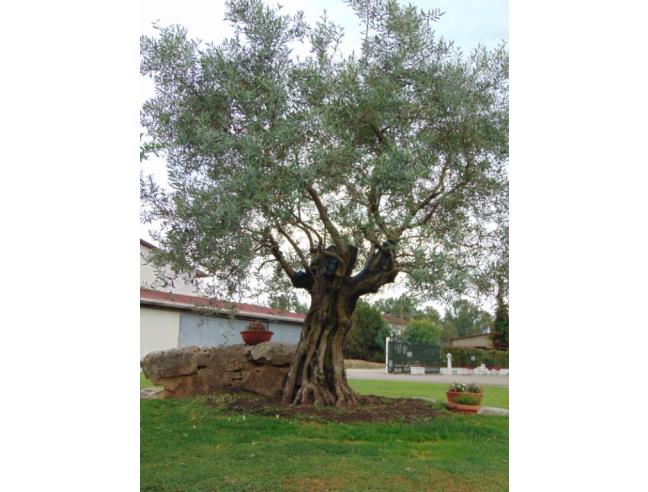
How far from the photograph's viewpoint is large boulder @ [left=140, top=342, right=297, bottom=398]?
643cm

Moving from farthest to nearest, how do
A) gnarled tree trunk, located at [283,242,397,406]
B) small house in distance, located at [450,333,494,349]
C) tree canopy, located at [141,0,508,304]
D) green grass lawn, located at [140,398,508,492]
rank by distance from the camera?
gnarled tree trunk, located at [283,242,397,406], small house in distance, located at [450,333,494,349], tree canopy, located at [141,0,508,304], green grass lawn, located at [140,398,508,492]

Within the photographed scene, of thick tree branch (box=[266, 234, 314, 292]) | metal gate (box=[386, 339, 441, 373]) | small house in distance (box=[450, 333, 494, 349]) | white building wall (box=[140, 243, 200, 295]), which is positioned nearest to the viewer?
white building wall (box=[140, 243, 200, 295])

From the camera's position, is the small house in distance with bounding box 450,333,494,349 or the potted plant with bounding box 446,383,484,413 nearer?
the small house in distance with bounding box 450,333,494,349

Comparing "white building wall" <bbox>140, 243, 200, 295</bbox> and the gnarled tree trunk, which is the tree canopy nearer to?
"white building wall" <bbox>140, 243, 200, 295</bbox>

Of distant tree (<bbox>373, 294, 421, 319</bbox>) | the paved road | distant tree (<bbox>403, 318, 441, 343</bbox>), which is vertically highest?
distant tree (<bbox>373, 294, 421, 319</bbox>)

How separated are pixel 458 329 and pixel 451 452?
1510 mm

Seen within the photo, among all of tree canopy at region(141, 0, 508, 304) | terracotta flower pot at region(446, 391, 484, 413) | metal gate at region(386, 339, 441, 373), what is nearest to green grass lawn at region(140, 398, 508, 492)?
terracotta flower pot at region(446, 391, 484, 413)

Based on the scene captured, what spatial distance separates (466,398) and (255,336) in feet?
8.53

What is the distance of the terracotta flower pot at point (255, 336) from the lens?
674cm

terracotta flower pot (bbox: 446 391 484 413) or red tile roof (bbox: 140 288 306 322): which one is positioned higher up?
red tile roof (bbox: 140 288 306 322)

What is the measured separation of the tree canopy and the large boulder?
1.50m

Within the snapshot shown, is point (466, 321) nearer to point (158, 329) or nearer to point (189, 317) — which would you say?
point (189, 317)
